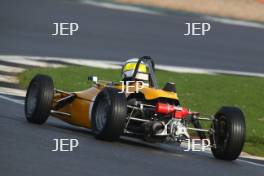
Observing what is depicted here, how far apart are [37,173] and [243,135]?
318 centimetres

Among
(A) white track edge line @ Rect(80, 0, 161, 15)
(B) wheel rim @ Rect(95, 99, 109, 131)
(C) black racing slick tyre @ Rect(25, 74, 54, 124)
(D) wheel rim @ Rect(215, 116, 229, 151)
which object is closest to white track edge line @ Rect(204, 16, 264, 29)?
(A) white track edge line @ Rect(80, 0, 161, 15)

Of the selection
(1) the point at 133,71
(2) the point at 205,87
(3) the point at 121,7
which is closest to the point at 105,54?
(2) the point at 205,87

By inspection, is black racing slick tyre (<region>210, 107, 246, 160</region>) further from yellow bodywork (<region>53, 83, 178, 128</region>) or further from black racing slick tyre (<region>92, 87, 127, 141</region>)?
black racing slick tyre (<region>92, 87, 127, 141</region>)

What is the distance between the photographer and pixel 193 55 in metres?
24.6

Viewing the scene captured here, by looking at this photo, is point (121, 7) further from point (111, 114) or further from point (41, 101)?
point (111, 114)

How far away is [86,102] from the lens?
12.1 metres

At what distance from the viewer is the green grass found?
16000 millimetres

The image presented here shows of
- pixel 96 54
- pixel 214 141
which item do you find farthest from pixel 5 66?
pixel 214 141

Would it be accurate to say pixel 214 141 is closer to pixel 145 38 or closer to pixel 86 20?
pixel 145 38

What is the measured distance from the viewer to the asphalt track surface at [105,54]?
31.3 ft

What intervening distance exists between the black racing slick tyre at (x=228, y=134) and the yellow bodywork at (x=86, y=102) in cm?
60

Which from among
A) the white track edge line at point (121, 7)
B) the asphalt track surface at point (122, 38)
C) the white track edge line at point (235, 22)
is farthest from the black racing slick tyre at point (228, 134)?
the white track edge line at point (121, 7)

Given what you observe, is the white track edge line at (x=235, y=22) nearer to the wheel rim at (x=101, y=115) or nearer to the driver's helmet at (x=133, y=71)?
the driver's helmet at (x=133, y=71)

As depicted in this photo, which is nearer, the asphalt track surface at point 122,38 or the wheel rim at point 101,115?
the wheel rim at point 101,115
